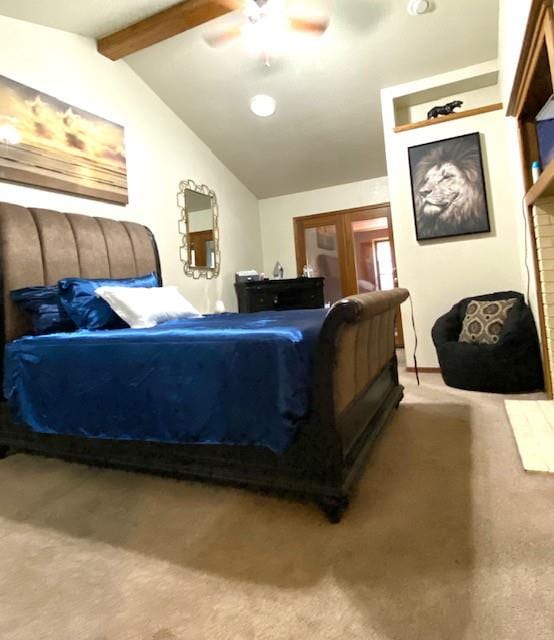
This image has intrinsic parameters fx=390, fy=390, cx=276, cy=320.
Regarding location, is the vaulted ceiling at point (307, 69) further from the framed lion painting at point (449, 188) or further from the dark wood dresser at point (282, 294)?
the dark wood dresser at point (282, 294)

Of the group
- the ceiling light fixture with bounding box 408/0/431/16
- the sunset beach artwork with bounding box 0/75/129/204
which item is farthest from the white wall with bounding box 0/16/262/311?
the ceiling light fixture with bounding box 408/0/431/16

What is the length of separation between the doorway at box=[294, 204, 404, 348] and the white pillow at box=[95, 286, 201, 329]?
10.4 ft

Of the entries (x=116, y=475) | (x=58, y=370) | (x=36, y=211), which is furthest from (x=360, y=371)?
(x=36, y=211)

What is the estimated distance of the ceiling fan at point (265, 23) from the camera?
8.25 ft

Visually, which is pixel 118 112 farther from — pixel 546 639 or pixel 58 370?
pixel 546 639

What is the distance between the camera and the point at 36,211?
2.48 meters

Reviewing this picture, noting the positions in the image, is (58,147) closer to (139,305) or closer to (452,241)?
(139,305)

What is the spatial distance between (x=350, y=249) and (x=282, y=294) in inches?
54.3

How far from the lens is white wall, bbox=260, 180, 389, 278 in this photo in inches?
199

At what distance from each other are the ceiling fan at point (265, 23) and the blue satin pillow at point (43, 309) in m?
2.01

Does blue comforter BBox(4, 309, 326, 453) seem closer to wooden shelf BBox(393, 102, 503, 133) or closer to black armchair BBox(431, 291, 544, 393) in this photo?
black armchair BBox(431, 291, 544, 393)

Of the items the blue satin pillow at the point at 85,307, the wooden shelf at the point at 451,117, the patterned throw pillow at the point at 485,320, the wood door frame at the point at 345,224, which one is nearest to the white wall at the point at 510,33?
the wooden shelf at the point at 451,117

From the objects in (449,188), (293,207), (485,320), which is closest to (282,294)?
(293,207)

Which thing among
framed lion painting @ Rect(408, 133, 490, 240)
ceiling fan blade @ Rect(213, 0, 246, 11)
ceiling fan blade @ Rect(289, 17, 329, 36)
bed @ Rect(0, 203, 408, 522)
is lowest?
bed @ Rect(0, 203, 408, 522)
